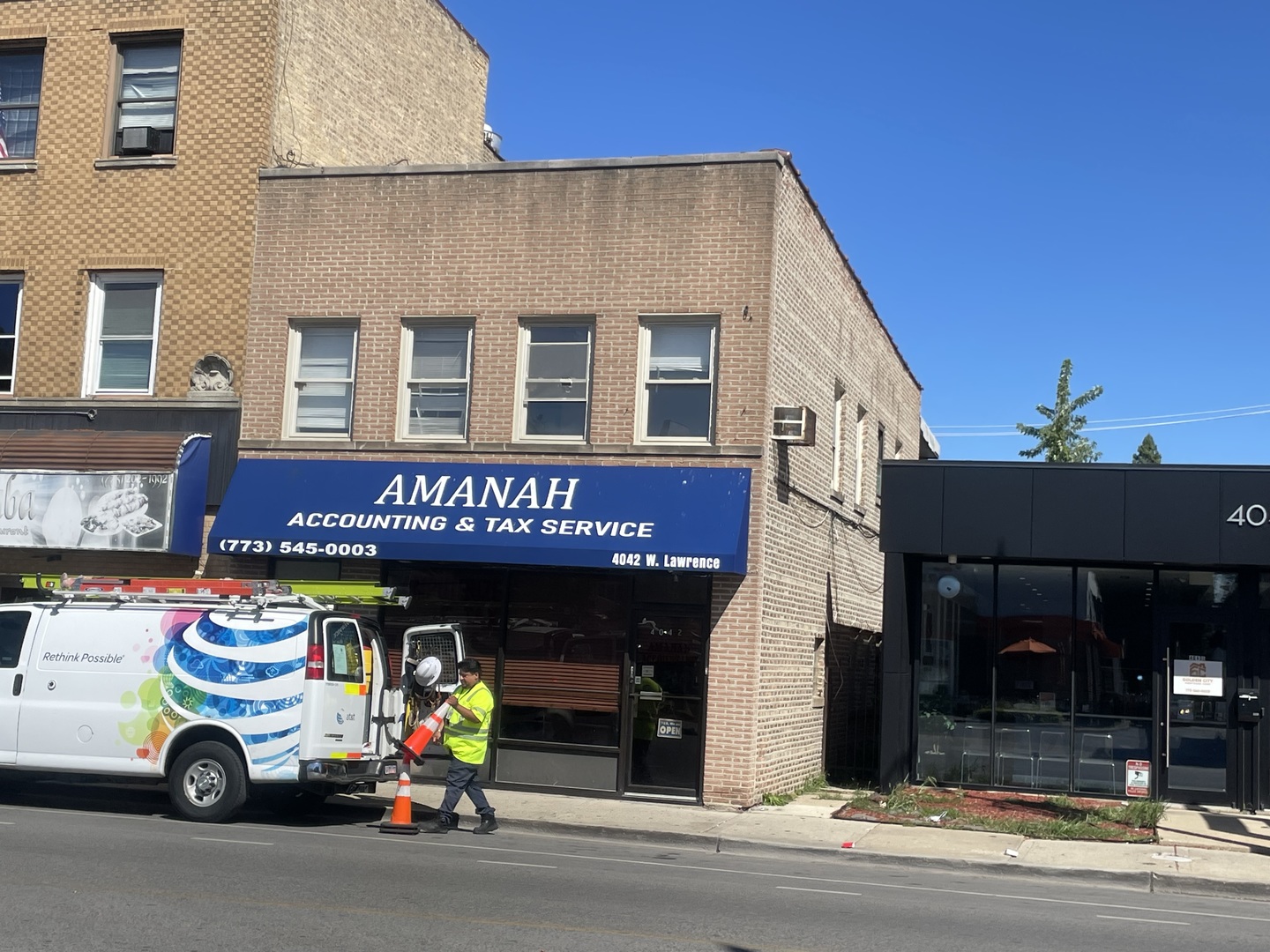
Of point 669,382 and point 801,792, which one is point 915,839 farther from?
point 669,382

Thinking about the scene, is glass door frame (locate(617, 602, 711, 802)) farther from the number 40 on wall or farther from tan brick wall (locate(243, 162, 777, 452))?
the number 40 on wall

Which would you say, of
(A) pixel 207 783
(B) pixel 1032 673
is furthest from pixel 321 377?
(B) pixel 1032 673

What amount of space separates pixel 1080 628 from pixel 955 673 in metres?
1.73

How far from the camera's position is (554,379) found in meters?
17.3

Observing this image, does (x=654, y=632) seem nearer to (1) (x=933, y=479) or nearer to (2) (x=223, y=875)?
(1) (x=933, y=479)

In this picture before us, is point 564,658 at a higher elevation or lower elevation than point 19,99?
lower

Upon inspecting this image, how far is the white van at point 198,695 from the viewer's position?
1320cm

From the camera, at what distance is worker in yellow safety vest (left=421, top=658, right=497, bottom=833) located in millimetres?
13586

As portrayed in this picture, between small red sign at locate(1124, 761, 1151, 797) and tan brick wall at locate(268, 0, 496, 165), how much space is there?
45.9 feet

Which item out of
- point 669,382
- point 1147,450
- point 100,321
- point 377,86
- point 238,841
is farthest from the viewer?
point 1147,450

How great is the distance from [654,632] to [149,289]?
8.71m

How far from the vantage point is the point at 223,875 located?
33.4 ft

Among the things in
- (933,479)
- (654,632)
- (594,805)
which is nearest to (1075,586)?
(933,479)

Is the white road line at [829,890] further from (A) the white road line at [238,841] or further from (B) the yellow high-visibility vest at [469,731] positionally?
(A) the white road line at [238,841]
